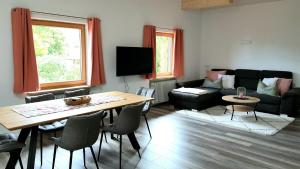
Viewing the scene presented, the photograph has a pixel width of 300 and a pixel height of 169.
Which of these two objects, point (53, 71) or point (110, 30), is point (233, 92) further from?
point (53, 71)

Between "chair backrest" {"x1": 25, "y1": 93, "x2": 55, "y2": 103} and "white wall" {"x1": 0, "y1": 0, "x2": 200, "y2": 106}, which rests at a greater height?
"white wall" {"x1": 0, "y1": 0, "x2": 200, "y2": 106}

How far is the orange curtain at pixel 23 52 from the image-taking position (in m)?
3.58

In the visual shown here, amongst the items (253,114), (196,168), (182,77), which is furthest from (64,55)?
(253,114)

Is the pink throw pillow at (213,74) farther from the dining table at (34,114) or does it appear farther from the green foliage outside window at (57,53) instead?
the dining table at (34,114)

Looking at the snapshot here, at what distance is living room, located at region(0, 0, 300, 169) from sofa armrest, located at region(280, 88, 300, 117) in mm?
45

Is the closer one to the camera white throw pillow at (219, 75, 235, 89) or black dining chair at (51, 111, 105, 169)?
black dining chair at (51, 111, 105, 169)

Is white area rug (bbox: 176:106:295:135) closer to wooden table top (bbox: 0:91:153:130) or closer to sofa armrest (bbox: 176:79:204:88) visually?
sofa armrest (bbox: 176:79:204:88)

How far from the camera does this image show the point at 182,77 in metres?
7.07

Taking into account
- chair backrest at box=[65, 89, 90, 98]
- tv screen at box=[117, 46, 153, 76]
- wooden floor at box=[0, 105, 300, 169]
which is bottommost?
wooden floor at box=[0, 105, 300, 169]

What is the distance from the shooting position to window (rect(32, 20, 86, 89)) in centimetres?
410

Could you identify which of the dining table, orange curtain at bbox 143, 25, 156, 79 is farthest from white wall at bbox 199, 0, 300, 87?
the dining table

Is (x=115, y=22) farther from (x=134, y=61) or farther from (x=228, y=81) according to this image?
(x=228, y=81)

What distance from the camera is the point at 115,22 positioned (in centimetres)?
498

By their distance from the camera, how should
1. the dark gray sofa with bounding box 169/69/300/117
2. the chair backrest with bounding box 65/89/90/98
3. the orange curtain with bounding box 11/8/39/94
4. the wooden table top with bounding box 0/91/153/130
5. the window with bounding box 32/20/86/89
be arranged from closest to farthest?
1. the wooden table top with bounding box 0/91/153/130
2. the orange curtain with bounding box 11/8/39/94
3. the chair backrest with bounding box 65/89/90/98
4. the window with bounding box 32/20/86/89
5. the dark gray sofa with bounding box 169/69/300/117
